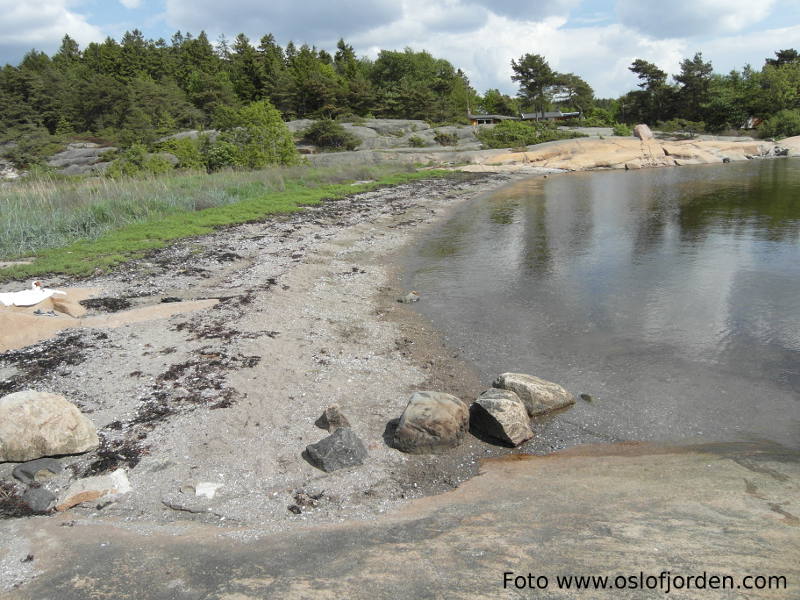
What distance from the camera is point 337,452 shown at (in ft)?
22.7

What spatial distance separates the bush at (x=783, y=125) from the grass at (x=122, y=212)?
59044 millimetres

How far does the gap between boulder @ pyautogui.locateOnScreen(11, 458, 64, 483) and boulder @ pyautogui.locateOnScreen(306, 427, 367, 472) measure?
285 centimetres

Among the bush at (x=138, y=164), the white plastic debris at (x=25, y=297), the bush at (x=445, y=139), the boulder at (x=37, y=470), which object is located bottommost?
the boulder at (x=37, y=470)

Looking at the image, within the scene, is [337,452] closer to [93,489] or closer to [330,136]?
[93,489]

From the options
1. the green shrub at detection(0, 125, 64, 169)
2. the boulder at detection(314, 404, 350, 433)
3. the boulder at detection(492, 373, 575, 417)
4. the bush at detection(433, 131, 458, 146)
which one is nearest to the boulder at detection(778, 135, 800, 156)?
the bush at detection(433, 131, 458, 146)

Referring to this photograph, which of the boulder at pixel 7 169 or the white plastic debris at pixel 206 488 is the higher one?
the boulder at pixel 7 169

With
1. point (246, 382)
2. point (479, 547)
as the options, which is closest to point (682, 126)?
point (246, 382)

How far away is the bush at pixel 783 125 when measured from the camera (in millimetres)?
65438

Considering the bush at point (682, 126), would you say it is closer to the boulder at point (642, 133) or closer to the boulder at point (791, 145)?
the boulder at point (642, 133)

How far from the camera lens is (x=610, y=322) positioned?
12.4 meters

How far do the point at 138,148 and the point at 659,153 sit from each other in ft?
157

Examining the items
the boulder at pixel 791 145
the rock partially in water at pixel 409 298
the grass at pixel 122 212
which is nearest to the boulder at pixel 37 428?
the rock partially in water at pixel 409 298

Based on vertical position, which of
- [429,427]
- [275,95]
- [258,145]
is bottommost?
[429,427]

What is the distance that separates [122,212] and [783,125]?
241ft
